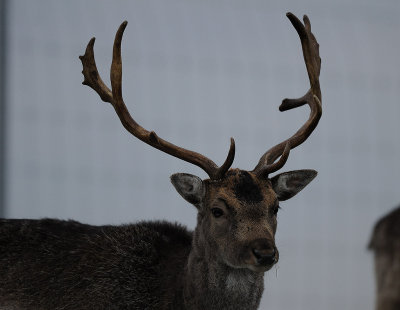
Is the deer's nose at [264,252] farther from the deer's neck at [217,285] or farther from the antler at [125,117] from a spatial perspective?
the antler at [125,117]

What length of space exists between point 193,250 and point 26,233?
188cm

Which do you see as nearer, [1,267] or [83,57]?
[1,267]

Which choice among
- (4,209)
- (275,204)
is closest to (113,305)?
(275,204)

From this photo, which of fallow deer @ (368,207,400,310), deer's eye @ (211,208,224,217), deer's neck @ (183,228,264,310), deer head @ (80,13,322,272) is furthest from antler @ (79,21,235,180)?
fallow deer @ (368,207,400,310)

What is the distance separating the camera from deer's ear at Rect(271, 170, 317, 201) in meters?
10.1

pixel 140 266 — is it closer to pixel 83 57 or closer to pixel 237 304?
pixel 237 304

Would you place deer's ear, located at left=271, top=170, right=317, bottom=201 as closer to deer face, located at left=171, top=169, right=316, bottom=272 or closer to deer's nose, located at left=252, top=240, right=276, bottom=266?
deer face, located at left=171, top=169, right=316, bottom=272

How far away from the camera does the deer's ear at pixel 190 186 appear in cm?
980

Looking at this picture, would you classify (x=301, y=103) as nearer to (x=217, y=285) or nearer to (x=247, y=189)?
(x=247, y=189)

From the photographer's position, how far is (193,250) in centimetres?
980

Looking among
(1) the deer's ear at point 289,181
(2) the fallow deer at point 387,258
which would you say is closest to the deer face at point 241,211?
(1) the deer's ear at point 289,181

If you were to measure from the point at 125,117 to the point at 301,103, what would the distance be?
87.4 inches

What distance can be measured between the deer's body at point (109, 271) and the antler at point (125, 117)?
2.76 feet

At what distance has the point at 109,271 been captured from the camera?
32.7 ft
